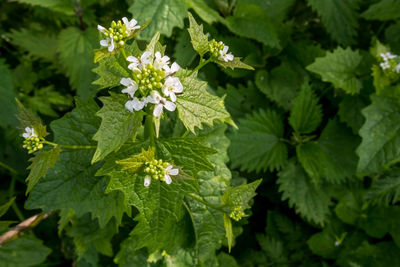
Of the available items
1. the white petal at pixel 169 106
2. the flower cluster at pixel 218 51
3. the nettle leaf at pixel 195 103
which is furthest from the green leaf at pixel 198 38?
the white petal at pixel 169 106

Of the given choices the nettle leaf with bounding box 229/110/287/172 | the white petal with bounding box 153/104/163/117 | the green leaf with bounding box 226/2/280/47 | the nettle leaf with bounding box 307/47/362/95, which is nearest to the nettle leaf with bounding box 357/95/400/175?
the nettle leaf with bounding box 307/47/362/95

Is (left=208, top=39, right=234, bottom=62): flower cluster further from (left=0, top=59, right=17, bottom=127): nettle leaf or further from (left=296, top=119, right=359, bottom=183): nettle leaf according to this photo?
(left=0, top=59, right=17, bottom=127): nettle leaf

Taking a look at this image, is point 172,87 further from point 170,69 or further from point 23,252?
point 23,252

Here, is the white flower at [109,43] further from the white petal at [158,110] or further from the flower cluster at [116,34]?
the white petal at [158,110]

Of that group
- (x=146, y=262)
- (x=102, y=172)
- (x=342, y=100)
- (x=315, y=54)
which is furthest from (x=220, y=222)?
(x=315, y=54)

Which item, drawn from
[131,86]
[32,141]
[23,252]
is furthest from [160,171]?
[23,252]

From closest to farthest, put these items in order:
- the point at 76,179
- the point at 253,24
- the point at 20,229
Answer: the point at 76,179 < the point at 20,229 < the point at 253,24

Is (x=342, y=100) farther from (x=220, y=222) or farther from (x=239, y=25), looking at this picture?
(x=220, y=222)
